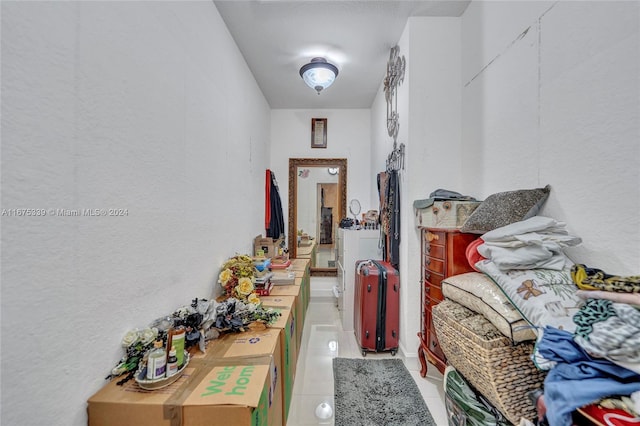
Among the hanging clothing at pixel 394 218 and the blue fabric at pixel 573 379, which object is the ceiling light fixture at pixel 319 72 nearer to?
the hanging clothing at pixel 394 218

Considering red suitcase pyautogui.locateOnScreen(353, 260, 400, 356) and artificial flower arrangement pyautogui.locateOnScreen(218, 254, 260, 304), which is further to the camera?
red suitcase pyautogui.locateOnScreen(353, 260, 400, 356)

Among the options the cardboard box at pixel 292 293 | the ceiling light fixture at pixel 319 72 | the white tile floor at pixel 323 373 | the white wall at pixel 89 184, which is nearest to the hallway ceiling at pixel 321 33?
the ceiling light fixture at pixel 319 72

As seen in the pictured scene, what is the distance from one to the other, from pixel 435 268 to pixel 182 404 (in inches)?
68.0

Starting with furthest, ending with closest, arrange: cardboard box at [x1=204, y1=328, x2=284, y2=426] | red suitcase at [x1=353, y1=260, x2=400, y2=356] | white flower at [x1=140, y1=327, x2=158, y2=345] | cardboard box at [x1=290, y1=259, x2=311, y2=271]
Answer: cardboard box at [x1=290, y1=259, x2=311, y2=271], red suitcase at [x1=353, y1=260, x2=400, y2=356], cardboard box at [x1=204, y1=328, x2=284, y2=426], white flower at [x1=140, y1=327, x2=158, y2=345]

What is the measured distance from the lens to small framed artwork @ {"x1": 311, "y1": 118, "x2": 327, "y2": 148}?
13.8 feet

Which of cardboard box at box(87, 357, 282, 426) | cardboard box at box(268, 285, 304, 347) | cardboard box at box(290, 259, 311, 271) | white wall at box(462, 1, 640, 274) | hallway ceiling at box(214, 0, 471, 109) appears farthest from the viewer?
cardboard box at box(290, 259, 311, 271)

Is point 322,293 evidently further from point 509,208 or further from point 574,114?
point 574,114

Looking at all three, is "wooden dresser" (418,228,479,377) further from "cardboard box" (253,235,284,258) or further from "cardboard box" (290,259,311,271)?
Answer: "cardboard box" (253,235,284,258)

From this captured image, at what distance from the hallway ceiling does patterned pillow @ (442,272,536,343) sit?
2.21 m

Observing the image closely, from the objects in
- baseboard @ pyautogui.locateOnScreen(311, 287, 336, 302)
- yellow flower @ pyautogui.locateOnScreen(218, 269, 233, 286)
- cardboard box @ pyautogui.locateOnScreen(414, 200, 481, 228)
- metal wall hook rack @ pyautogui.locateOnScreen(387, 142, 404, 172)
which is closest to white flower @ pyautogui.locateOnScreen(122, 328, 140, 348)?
yellow flower @ pyautogui.locateOnScreen(218, 269, 233, 286)

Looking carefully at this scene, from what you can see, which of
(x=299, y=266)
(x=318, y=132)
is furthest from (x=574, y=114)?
(x=318, y=132)

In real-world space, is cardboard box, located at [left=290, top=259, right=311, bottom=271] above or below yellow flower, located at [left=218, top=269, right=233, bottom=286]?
below

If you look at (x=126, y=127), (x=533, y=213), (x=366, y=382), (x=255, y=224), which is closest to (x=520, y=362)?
(x=533, y=213)

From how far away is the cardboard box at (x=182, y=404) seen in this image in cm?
92
